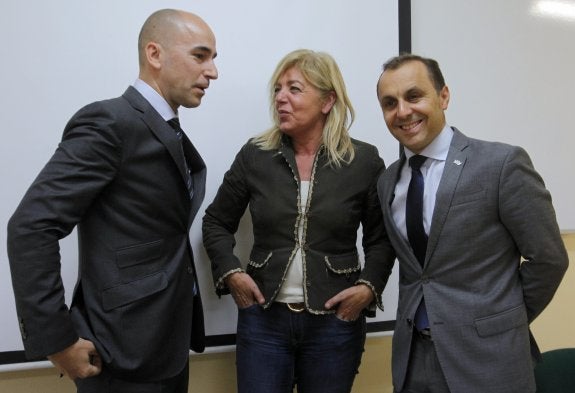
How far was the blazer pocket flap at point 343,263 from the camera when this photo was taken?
1.48 meters

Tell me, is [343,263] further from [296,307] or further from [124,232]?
[124,232]

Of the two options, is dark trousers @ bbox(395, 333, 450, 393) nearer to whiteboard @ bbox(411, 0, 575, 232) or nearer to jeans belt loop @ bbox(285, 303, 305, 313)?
jeans belt loop @ bbox(285, 303, 305, 313)

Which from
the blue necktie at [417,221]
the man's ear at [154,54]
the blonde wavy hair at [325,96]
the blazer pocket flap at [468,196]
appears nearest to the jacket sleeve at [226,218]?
the blonde wavy hair at [325,96]

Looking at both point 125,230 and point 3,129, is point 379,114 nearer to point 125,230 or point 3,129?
point 125,230

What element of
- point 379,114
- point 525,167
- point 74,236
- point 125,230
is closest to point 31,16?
point 74,236

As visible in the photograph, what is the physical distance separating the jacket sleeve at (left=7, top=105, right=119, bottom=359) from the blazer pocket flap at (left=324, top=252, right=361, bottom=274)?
740 millimetres

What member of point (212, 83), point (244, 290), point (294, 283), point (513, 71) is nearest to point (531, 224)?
point (294, 283)

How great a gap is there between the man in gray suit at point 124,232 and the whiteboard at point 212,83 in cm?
44

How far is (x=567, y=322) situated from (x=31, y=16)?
2.70 m

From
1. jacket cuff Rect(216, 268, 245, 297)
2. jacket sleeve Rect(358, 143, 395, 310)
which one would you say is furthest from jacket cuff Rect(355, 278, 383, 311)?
jacket cuff Rect(216, 268, 245, 297)

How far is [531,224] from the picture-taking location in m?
1.13

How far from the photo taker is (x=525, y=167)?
1.15 m

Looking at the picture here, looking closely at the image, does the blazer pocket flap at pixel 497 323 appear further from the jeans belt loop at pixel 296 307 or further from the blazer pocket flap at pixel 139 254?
the blazer pocket flap at pixel 139 254

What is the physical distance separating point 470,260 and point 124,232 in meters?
0.85
